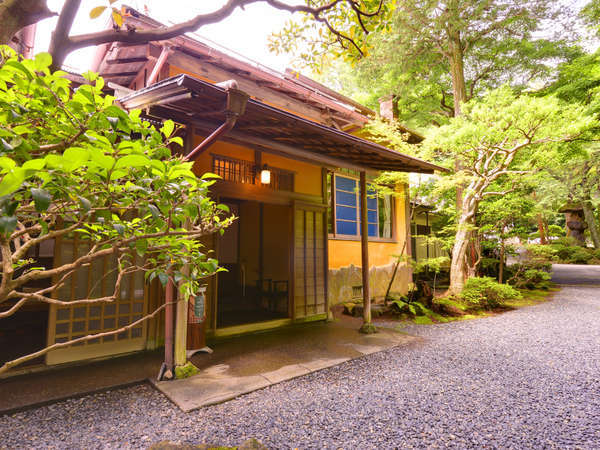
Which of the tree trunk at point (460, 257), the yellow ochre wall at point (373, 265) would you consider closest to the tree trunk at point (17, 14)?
the yellow ochre wall at point (373, 265)

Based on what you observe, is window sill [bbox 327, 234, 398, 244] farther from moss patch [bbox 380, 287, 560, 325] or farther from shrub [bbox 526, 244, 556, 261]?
shrub [bbox 526, 244, 556, 261]

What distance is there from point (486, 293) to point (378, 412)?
23.5ft

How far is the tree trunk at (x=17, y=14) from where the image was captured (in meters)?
1.64

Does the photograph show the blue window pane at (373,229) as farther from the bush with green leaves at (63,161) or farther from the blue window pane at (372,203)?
the bush with green leaves at (63,161)

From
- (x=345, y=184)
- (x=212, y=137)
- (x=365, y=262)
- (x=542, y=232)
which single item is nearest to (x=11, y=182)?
(x=212, y=137)

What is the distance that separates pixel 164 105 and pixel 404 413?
4194 mm

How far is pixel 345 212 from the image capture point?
8.38 metres

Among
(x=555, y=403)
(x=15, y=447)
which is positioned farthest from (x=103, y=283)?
(x=555, y=403)

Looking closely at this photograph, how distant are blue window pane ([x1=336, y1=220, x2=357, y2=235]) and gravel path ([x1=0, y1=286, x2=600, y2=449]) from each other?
4.22 m

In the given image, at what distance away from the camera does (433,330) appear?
6125mm

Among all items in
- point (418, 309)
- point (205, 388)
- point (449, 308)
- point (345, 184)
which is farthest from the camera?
point (345, 184)

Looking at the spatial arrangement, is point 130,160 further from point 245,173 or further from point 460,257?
point 460,257

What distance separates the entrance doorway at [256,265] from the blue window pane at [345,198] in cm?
175

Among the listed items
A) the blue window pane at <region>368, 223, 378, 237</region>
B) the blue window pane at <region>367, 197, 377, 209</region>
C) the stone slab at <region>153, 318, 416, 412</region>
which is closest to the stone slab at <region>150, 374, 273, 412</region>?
the stone slab at <region>153, 318, 416, 412</region>
